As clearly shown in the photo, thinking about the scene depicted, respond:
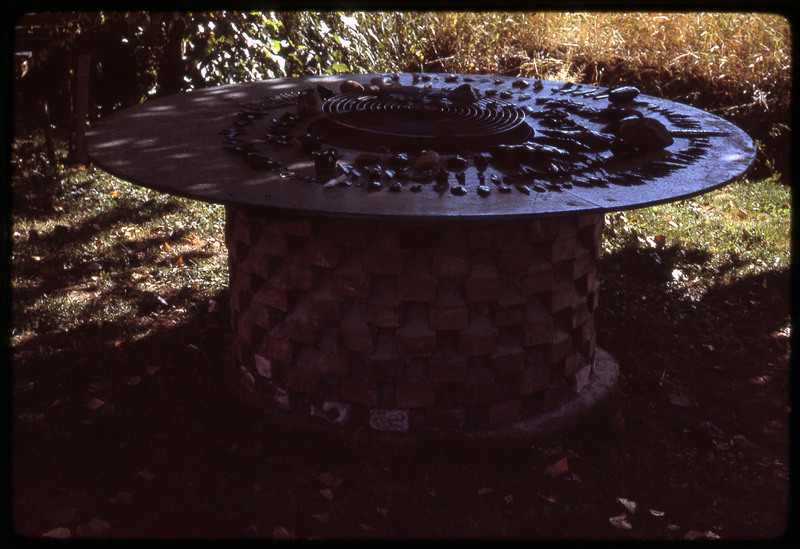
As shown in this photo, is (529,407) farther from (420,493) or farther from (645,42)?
(645,42)

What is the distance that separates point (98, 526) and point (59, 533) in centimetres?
13

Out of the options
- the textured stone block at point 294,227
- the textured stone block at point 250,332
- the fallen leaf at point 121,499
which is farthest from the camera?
the textured stone block at point 250,332

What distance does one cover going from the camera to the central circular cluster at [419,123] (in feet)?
10.2

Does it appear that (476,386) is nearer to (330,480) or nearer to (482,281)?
(482,281)

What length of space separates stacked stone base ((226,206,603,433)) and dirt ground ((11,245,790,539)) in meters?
0.18

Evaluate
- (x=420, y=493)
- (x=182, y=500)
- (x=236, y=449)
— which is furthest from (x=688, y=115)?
(x=182, y=500)

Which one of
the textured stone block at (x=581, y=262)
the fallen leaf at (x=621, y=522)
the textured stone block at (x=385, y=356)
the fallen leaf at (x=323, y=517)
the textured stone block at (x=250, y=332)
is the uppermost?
the textured stone block at (x=581, y=262)

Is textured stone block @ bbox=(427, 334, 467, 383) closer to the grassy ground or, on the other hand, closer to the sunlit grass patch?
the grassy ground

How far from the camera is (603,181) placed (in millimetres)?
2729

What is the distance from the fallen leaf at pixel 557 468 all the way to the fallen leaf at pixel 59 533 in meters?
1.87

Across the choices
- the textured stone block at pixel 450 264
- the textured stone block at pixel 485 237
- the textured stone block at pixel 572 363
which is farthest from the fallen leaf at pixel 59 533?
the textured stone block at pixel 572 363

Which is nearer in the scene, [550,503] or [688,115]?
[550,503]

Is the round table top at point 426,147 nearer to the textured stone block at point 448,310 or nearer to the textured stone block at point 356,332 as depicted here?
the textured stone block at point 448,310

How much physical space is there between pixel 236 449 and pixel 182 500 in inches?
14.0
